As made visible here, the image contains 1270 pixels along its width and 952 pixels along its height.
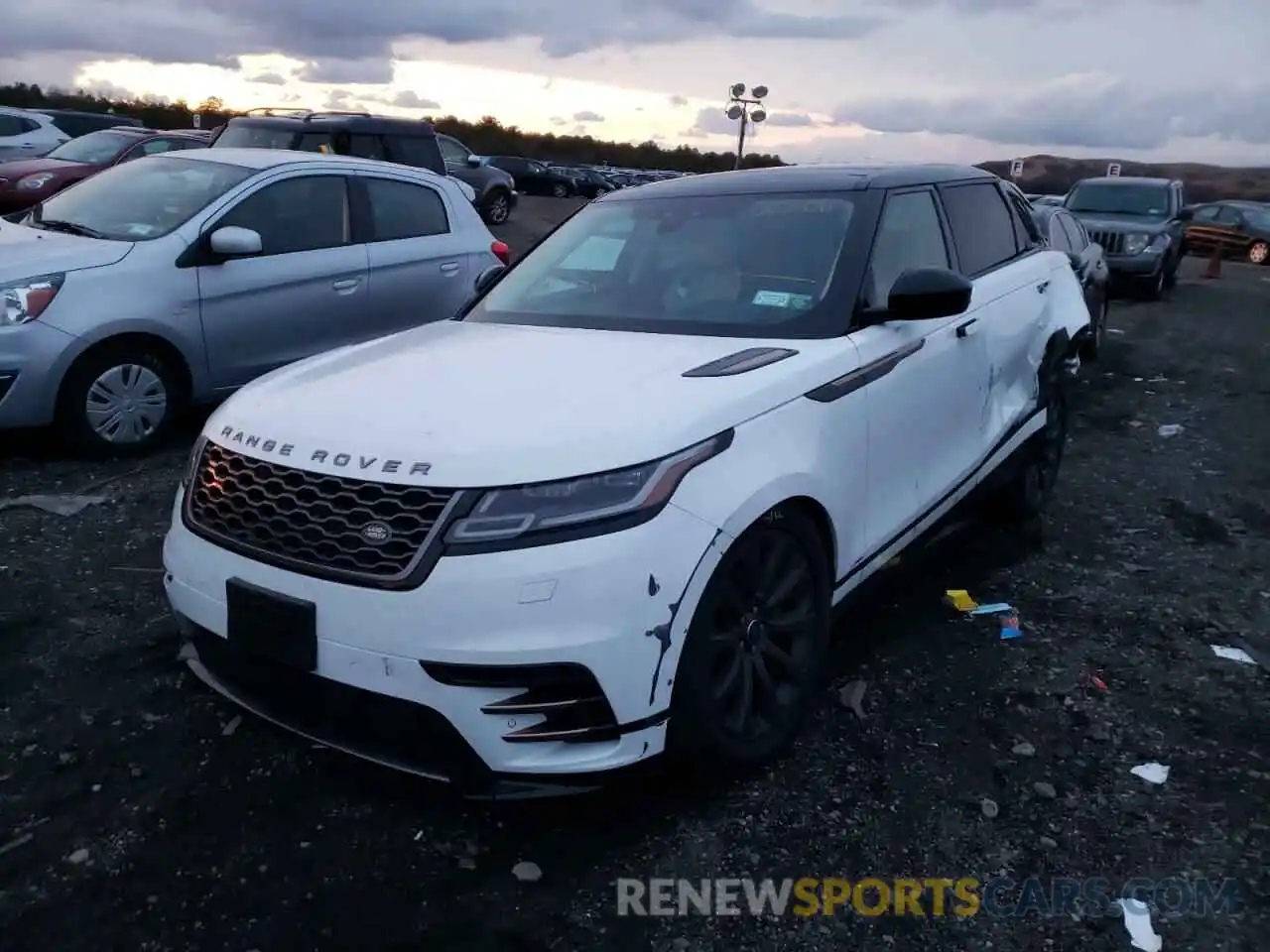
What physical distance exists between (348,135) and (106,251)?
5890 millimetres

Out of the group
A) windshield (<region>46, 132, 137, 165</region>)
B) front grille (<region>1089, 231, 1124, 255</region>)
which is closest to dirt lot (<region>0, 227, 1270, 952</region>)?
windshield (<region>46, 132, 137, 165</region>)

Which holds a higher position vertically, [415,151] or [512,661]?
[415,151]

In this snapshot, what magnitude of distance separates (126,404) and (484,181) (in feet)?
52.4

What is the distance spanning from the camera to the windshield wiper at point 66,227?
6125 mm

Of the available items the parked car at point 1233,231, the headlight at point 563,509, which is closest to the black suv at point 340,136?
the headlight at point 563,509

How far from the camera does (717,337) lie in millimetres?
3418

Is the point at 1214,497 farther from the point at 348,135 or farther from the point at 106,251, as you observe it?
the point at 348,135

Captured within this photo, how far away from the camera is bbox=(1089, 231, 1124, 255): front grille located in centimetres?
1529

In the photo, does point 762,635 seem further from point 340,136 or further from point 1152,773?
point 340,136

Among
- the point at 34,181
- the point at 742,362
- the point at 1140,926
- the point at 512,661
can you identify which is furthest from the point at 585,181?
the point at 1140,926

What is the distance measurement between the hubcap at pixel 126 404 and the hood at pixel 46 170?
29.9 ft

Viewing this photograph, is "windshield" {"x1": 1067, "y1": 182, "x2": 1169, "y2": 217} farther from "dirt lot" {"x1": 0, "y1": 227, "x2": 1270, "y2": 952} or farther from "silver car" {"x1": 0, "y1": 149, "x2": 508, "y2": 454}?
"dirt lot" {"x1": 0, "y1": 227, "x2": 1270, "y2": 952}

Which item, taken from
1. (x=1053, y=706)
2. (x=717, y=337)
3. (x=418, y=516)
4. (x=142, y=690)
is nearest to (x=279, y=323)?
(x=142, y=690)

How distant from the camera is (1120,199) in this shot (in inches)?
634
